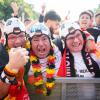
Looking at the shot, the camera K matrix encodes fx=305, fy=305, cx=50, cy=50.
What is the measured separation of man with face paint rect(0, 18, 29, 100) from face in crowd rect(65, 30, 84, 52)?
52 centimetres

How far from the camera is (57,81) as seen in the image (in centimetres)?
256

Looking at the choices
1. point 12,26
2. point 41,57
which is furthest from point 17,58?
point 12,26

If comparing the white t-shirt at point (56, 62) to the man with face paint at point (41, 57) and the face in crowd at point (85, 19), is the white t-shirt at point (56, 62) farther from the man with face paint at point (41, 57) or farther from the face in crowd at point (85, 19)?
the face in crowd at point (85, 19)

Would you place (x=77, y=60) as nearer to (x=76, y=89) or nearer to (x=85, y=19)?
(x=76, y=89)

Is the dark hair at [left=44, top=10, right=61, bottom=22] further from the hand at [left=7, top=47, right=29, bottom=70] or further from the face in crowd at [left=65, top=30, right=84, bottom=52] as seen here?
the hand at [left=7, top=47, right=29, bottom=70]

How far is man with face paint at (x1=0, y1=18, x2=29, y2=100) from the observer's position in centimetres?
194

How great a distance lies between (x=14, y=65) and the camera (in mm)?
1946

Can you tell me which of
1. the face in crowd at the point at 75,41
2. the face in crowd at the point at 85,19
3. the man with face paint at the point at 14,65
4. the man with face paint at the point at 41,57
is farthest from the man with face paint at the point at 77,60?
the face in crowd at the point at 85,19

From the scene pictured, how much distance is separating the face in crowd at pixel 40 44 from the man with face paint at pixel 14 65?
0.36ft

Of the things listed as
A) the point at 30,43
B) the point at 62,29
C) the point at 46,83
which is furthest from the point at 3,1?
the point at 46,83

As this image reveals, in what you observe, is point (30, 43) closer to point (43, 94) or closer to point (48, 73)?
point (48, 73)

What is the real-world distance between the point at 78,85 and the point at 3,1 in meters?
4.33

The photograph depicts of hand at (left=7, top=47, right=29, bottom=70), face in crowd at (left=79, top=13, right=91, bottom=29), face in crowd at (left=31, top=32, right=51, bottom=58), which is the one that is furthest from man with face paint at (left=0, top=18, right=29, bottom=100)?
face in crowd at (left=79, top=13, right=91, bottom=29)

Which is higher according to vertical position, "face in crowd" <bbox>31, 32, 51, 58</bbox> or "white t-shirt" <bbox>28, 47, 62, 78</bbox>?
"face in crowd" <bbox>31, 32, 51, 58</bbox>
